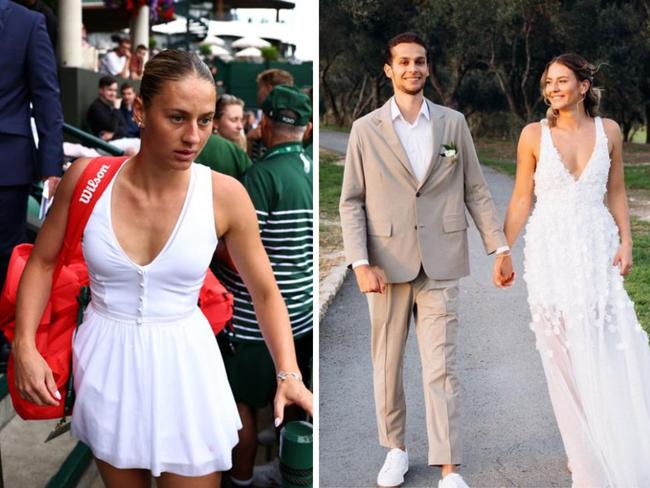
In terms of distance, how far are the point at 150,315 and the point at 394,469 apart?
1615mm

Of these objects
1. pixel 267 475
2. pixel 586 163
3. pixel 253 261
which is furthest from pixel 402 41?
pixel 267 475

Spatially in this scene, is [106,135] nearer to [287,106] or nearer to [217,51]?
[287,106]

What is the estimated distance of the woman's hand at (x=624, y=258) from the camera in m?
3.20

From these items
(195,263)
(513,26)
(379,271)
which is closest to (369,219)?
(379,271)

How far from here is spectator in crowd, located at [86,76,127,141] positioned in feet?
24.2

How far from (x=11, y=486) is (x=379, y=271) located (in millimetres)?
1599

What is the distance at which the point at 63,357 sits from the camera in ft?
6.50

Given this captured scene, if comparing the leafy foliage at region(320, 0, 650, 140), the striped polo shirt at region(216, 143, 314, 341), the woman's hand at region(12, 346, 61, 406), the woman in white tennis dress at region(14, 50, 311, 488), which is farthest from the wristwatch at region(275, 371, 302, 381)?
the leafy foliage at region(320, 0, 650, 140)

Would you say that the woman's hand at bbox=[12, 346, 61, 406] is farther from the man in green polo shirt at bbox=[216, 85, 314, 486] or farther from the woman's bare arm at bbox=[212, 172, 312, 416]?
the man in green polo shirt at bbox=[216, 85, 314, 486]

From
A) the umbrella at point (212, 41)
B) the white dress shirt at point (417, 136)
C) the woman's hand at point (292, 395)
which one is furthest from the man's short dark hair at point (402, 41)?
the umbrella at point (212, 41)

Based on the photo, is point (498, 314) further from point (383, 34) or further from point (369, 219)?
point (383, 34)

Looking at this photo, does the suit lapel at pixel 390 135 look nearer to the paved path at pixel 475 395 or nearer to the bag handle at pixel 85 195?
the paved path at pixel 475 395

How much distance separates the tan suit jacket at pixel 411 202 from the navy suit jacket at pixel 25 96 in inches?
41.2

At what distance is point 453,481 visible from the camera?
320 centimetres
